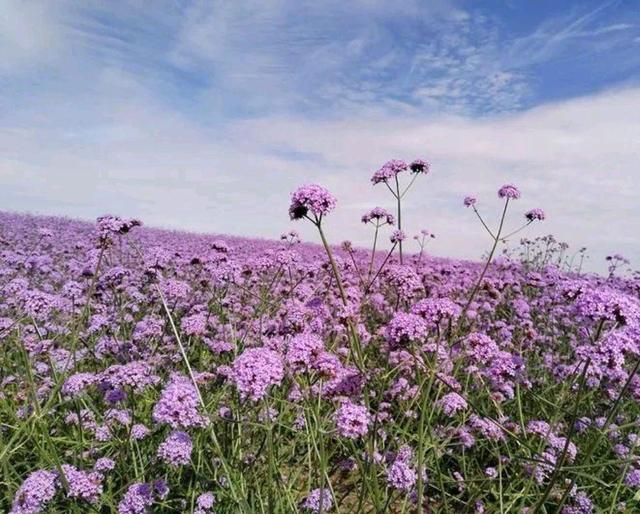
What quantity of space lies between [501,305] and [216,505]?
6723 mm

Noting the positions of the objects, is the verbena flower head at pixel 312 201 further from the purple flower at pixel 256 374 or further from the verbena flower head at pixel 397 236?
the verbena flower head at pixel 397 236

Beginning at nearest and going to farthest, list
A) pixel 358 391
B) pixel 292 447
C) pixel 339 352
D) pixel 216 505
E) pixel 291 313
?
pixel 358 391
pixel 216 505
pixel 291 313
pixel 292 447
pixel 339 352

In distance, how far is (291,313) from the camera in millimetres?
3994

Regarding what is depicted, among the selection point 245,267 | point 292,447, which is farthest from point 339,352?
point 245,267

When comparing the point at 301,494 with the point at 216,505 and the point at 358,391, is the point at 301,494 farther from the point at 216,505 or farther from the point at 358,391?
the point at 358,391

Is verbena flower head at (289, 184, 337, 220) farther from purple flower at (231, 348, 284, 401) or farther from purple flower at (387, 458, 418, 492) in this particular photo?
purple flower at (387, 458, 418, 492)

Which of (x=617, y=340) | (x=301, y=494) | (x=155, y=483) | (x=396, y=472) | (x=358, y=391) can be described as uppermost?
(x=617, y=340)

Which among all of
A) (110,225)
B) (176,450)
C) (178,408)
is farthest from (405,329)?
(110,225)

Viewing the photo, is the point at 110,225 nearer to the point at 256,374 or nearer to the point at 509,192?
the point at 256,374

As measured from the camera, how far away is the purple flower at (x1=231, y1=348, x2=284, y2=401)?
2627mm

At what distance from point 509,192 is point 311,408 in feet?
10.7

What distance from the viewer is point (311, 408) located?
2.58m

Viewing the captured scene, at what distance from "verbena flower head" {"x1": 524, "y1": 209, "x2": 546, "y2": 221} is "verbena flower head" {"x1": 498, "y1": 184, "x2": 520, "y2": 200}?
44 centimetres

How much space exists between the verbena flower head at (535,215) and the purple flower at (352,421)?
340cm
